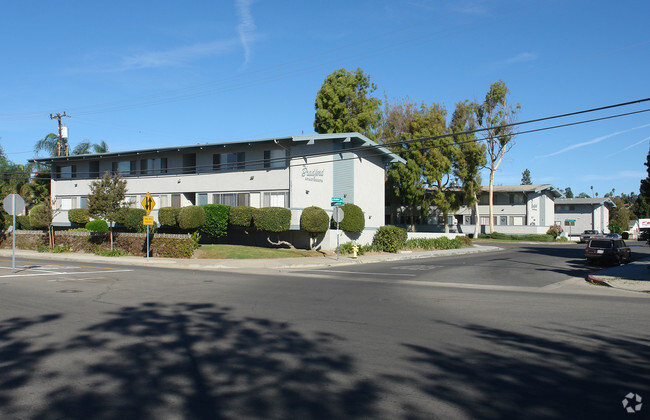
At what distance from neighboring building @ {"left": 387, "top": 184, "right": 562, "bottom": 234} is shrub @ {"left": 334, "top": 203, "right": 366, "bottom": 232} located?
30728 millimetres

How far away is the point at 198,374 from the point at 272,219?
80.8 ft

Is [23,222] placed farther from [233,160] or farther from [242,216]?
[242,216]

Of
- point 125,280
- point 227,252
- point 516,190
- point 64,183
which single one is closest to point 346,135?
point 227,252

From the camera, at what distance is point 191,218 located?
2984 centimetres

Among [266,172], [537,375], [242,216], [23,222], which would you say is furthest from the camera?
[23,222]

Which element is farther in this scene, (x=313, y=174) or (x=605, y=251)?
(x=313, y=174)

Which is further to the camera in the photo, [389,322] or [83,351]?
[389,322]

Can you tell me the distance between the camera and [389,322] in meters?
9.80

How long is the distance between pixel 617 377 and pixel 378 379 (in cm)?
307

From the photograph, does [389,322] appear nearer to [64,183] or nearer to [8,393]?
[8,393]

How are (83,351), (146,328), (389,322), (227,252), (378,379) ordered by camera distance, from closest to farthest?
(378,379) → (83,351) → (146,328) → (389,322) → (227,252)

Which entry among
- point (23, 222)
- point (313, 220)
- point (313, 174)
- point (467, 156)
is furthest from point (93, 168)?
point (467, 156)

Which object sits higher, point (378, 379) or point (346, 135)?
point (346, 135)

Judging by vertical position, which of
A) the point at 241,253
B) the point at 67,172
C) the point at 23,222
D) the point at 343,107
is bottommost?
the point at 241,253
